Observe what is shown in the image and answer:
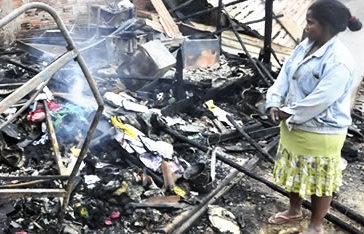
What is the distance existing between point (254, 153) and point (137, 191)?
183 centimetres

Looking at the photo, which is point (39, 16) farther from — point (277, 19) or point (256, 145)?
point (256, 145)

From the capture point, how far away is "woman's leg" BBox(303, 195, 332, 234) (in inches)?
152

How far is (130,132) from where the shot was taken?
5230 millimetres

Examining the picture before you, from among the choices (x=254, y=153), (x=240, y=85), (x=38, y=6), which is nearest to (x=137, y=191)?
(x=254, y=153)

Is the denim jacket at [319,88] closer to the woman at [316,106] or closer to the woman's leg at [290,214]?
the woman at [316,106]

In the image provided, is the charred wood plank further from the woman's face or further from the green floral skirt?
the woman's face

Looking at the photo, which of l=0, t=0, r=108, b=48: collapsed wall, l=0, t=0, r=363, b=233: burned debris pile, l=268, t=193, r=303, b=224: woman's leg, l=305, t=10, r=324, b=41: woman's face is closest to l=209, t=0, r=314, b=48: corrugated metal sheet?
l=0, t=0, r=363, b=233: burned debris pile

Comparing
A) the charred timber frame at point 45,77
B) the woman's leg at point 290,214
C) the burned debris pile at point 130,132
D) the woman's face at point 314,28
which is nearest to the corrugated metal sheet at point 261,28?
the burned debris pile at point 130,132

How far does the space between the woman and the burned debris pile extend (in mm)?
1141

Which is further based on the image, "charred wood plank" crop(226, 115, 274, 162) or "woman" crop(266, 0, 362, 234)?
"charred wood plank" crop(226, 115, 274, 162)

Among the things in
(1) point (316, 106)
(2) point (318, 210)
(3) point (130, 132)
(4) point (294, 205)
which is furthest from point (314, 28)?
(3) point (130, 132)

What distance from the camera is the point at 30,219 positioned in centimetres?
402

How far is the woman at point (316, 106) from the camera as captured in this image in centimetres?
337

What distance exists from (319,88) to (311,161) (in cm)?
66
